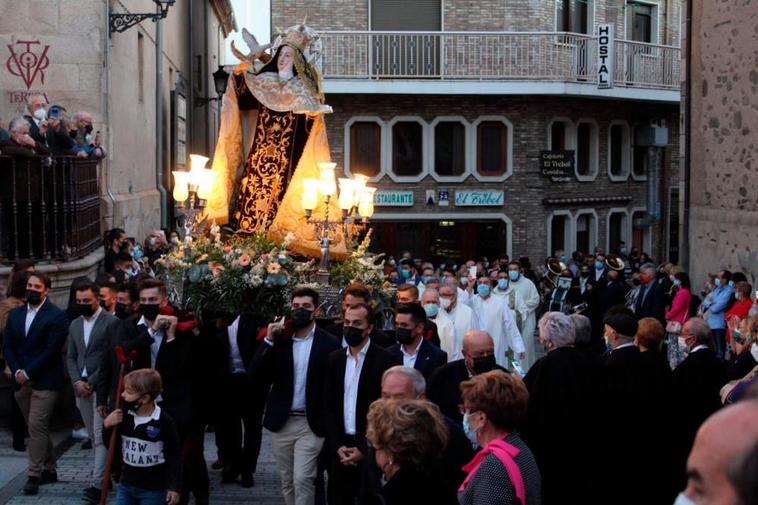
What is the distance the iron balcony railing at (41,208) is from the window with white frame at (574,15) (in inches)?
706

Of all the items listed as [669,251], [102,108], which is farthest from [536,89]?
Answer: [102,108]

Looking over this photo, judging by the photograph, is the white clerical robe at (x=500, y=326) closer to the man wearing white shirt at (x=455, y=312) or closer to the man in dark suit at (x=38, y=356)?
the man wearing white shirt at (x=455, y=312)

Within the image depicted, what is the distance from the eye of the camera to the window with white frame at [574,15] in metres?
30.5

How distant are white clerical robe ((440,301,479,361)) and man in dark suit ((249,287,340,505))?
407 cm

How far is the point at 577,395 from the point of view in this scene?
7.30 metres

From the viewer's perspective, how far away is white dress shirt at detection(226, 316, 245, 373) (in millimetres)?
10547

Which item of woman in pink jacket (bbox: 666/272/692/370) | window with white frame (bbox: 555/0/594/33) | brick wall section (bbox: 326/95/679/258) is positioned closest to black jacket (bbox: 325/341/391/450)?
woman in pink jacket (bbox: 666/272/692/370)

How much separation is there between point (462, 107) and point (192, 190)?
18.6 m

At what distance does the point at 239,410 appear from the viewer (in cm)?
1067

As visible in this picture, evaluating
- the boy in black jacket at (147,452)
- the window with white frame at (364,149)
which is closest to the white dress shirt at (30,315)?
the boy in black jacket at (147,452)

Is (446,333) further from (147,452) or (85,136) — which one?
(85,136)

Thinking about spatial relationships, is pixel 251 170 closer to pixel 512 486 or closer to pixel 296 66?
pixel 296 66

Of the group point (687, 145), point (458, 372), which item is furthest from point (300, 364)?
point (687, 145)

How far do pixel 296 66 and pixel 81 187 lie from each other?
12.5 feet
